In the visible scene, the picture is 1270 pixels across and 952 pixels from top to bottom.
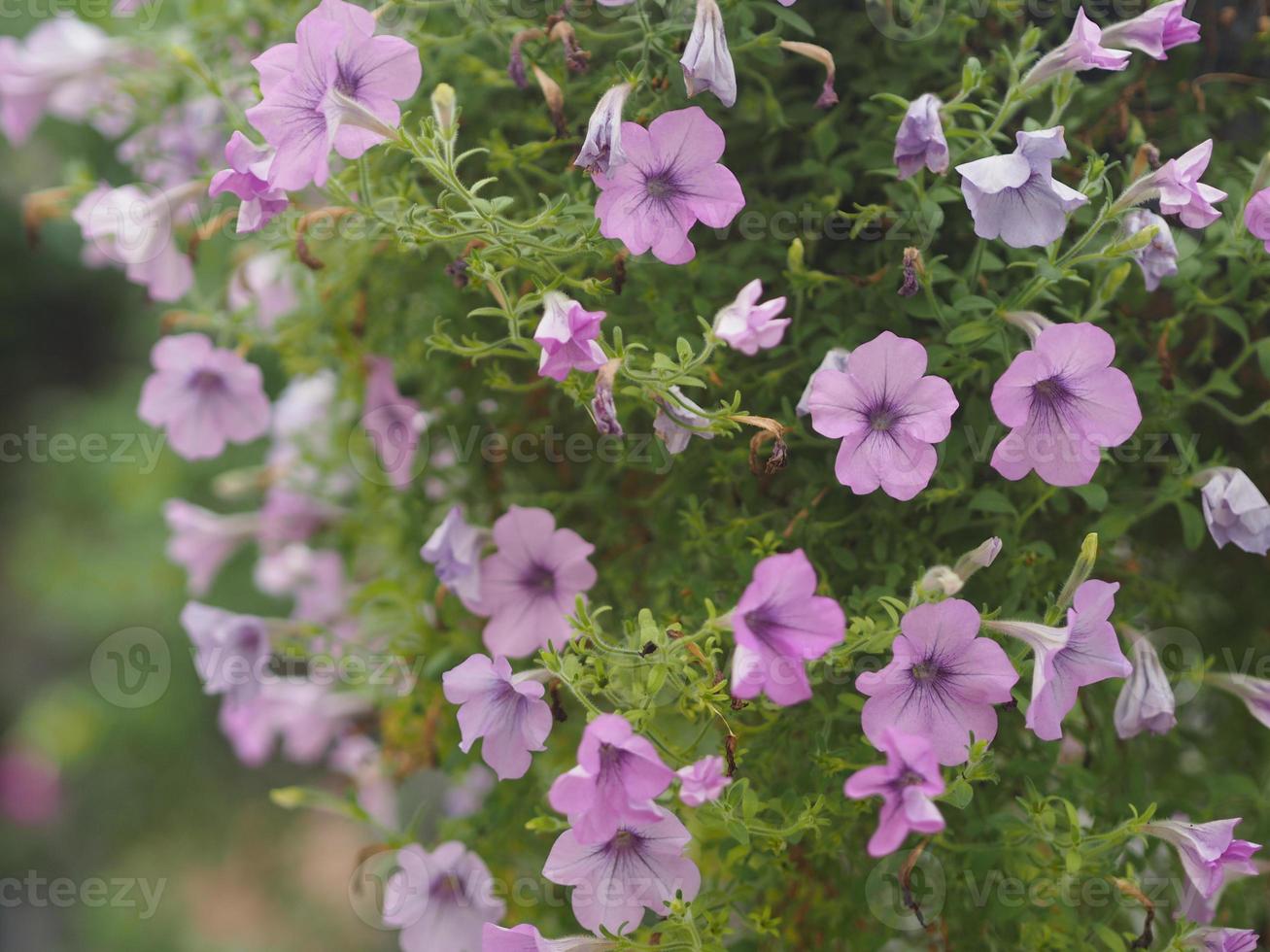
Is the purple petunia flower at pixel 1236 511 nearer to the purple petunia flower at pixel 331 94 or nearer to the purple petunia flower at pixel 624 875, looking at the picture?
the purple petunia flower at pixel 624 875

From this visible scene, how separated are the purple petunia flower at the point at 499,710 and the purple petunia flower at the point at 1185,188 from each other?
392 millimetres

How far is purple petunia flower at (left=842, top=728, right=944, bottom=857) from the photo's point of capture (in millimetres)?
458

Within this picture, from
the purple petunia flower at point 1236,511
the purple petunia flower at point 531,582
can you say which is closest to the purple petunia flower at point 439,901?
the purple petunia flower at point 531,582

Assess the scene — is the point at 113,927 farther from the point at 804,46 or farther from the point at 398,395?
the point at 804,46

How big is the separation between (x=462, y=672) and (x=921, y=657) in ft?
0.73

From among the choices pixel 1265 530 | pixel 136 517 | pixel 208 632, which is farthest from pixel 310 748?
pixel 136 517

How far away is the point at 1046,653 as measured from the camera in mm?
518

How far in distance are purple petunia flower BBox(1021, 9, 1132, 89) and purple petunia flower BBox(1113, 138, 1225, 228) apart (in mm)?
56

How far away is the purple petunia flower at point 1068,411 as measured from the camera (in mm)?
536

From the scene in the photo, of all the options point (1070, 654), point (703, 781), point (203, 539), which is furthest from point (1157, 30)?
point (203, 539)

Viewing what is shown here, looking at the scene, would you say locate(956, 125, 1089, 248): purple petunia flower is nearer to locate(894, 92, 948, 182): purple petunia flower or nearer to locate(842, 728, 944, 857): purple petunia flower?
locate(894, 92, 948, 182): purple petunia flower

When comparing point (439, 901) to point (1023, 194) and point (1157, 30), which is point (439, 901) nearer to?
point (1023, 194)

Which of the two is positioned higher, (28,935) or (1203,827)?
(1203,827)

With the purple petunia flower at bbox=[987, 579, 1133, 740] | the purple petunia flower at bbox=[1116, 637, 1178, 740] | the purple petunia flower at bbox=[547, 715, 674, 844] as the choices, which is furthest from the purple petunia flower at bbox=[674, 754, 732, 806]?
→ the purple petunia flower at bbox=[1116, 637, 1178, 740]
